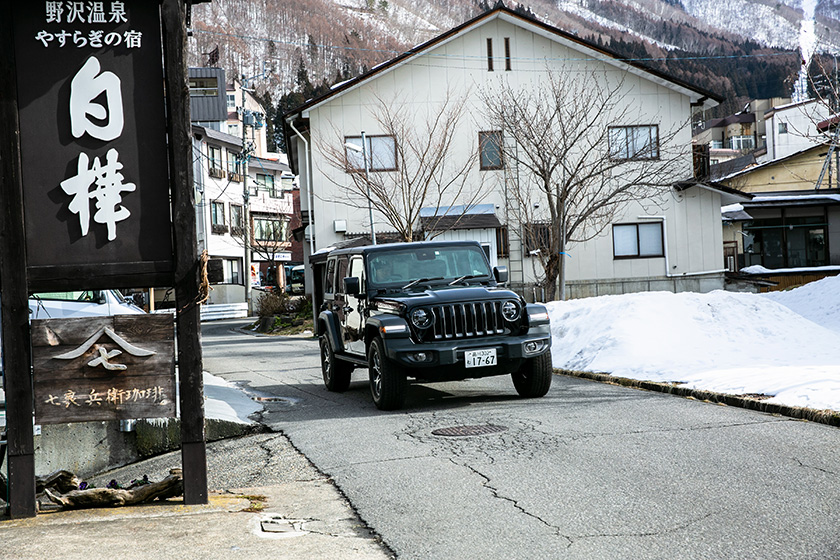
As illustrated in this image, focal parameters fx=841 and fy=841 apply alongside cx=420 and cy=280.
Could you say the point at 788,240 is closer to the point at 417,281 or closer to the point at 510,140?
the point at 510,140

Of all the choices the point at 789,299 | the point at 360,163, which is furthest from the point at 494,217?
the point at 789,299

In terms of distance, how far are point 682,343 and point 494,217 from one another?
669 inches

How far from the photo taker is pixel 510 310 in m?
9.95

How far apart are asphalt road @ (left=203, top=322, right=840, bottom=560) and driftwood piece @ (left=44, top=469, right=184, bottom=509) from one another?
125 centimetres

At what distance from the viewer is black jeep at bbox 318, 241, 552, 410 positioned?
9516 millimetres

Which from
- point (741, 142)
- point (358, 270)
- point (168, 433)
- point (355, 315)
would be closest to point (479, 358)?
point (355, 315)

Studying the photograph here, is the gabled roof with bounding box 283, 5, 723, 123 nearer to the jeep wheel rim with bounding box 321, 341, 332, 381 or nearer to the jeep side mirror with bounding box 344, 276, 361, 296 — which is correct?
the jeep wheel rim with bounding box 321, 341, 332, 381

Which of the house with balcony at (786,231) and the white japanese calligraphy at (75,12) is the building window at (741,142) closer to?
the house with balcony at (786,231)

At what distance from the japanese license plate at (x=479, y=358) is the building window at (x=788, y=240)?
3253 cm

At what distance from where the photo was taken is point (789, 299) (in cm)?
1845

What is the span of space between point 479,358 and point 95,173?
513 centimetres

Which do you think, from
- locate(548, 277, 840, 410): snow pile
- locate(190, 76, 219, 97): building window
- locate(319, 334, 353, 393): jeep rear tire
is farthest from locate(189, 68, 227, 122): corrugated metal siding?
locate(319, 334, 353, 393): jeep rear tire

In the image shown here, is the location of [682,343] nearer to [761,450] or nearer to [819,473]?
[761,450]

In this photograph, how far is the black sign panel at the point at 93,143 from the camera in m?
5.52
